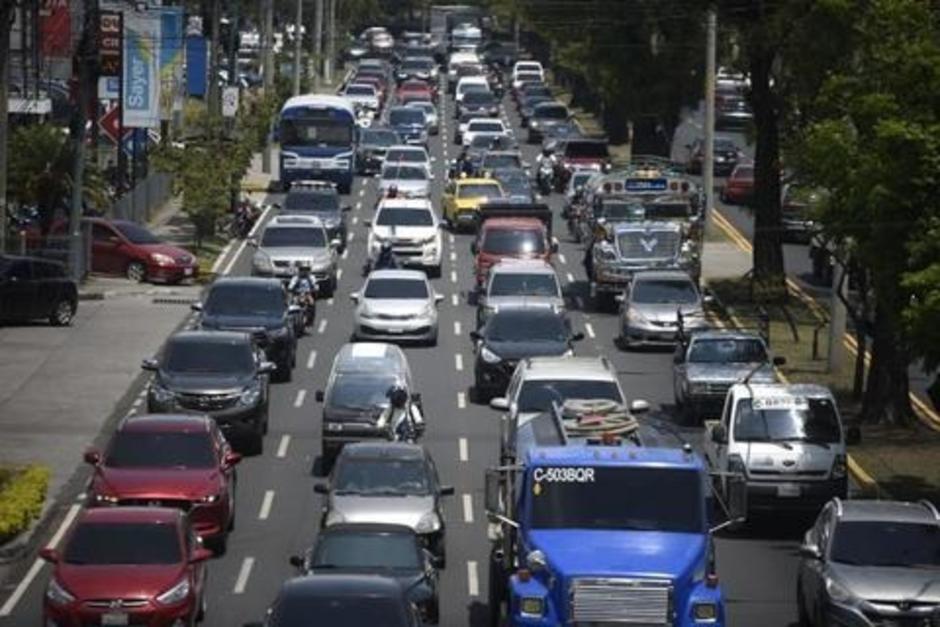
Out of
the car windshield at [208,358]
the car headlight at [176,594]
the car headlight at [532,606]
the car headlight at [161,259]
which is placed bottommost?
the car headlight at [161,259]

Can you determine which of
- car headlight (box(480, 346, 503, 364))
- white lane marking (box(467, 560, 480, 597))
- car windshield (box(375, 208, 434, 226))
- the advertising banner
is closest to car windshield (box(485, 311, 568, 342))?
car headlight (box(480, 346, 503, 364))

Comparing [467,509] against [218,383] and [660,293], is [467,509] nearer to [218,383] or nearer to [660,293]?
[218,383]

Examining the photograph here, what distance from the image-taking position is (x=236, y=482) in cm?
4022

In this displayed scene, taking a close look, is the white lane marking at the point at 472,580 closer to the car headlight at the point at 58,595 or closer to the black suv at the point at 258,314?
the car headlight at the point at 58,595

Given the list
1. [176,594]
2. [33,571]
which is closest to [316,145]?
[33,571]

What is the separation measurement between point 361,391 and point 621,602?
53.8 feet

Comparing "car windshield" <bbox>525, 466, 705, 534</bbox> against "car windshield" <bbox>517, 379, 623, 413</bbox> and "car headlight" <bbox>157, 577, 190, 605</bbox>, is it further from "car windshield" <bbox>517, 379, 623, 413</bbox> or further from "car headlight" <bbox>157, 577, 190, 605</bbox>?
"car windshield" <bbox>517, 379, 623, 413</bbox>

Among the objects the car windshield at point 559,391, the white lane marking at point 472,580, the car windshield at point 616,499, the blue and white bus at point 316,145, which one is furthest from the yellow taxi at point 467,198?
the car windshield at point 616,499

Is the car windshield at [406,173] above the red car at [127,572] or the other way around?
above

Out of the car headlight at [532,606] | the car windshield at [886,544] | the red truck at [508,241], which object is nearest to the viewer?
the car headlight at [532,606]

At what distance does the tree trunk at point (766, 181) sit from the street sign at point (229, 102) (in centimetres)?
2634

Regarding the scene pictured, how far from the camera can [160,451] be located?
117 feet

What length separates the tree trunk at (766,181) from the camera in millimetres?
61406

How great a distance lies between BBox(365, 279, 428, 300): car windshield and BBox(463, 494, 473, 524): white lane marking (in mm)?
14114
